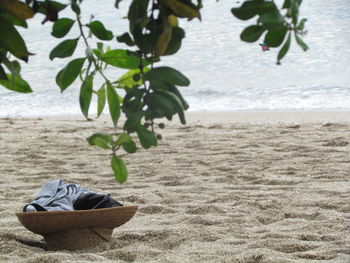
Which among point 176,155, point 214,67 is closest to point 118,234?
point 176,155

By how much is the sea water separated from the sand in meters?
1.50

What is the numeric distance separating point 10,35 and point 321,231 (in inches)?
79.4

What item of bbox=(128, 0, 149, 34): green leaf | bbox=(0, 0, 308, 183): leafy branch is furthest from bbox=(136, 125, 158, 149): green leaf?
bbox=(128, 0, 149, 34): green leaf

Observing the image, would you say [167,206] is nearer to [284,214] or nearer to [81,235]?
[284,214]

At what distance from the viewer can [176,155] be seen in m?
4.71

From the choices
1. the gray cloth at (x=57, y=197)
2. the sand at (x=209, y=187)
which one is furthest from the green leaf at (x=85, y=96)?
the gray cloth at (x=57, y=197)

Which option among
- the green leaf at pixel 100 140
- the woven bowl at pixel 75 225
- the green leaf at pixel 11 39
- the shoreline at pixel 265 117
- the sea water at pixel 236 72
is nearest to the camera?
the green leaf at pixel 100 140

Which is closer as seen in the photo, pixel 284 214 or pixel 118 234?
pixel 118 234

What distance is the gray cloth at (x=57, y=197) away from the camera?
7.96ft

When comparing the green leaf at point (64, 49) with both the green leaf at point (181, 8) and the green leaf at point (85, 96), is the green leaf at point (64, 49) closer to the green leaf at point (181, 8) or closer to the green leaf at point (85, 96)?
the green leaf at point (85, 96)

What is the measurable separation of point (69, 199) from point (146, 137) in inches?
73.9

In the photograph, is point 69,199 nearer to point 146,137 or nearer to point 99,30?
point 99,30

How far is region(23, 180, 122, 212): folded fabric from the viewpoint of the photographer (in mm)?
2457

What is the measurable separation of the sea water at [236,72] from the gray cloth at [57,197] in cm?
366
